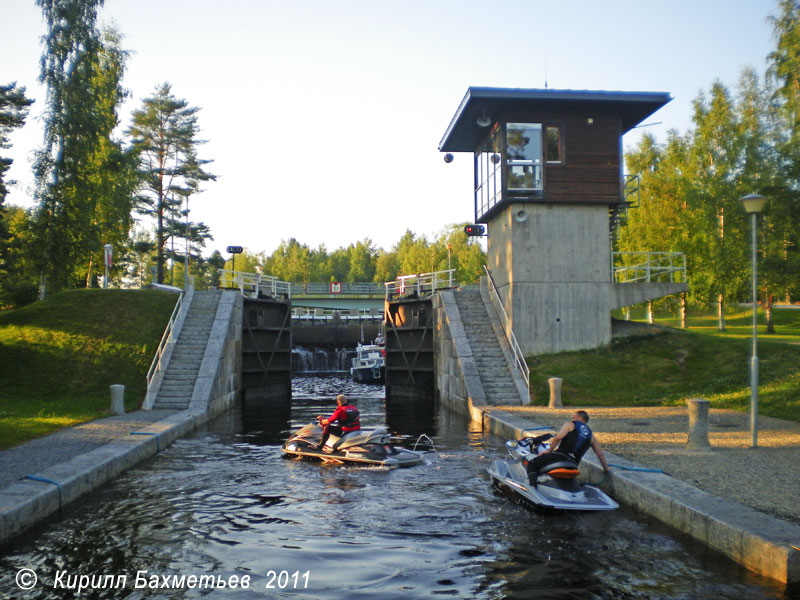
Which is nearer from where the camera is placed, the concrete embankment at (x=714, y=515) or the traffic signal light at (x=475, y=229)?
the concrete embankment at (x=714, y=515)

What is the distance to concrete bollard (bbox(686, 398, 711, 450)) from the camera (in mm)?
13266

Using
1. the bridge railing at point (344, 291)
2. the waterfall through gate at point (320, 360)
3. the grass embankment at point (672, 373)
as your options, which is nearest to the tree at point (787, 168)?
the grass embankment at point (672, 373)

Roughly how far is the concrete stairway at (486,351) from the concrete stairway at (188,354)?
35.1ft

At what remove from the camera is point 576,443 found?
35.3ft

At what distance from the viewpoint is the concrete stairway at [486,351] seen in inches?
928

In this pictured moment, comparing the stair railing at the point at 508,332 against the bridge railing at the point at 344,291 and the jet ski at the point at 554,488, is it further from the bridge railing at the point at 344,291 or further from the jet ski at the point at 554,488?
the bridge railing at the point at 344,291

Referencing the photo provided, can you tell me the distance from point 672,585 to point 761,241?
22.7 metres

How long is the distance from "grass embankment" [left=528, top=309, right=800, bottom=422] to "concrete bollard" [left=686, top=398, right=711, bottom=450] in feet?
23.0

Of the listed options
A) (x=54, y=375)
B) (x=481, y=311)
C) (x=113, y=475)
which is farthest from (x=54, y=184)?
(x=113, y=475)

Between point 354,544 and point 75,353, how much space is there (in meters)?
19.9

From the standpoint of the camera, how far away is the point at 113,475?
42.2 ft

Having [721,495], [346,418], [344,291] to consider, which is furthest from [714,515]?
[344,291]

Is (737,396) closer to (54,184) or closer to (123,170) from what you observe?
(54,184)

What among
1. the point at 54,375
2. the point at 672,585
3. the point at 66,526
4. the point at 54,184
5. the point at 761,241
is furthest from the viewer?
the point at 54,184
